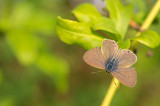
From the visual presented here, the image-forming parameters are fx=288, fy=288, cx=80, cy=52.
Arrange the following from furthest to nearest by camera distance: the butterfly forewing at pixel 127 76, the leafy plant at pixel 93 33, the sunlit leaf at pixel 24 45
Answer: the sunlit leaf at pixel 24 45
the leafy plant at pixel 93 33
the butterfly forewing at pixel 127 76

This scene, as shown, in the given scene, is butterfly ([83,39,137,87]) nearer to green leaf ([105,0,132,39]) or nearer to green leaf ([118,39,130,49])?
green leaf ([118,39,130,49])

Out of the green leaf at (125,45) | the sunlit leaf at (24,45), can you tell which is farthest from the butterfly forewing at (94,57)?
the sunlit leaf at (24,45)

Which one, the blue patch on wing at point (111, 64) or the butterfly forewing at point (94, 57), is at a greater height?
the butterfly forewing at point (94, 57)

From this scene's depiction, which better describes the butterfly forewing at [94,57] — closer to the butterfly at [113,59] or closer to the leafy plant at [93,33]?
the butterfly at [113,59]

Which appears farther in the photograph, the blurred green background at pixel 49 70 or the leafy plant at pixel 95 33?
the blurred green background at pixel 49 70

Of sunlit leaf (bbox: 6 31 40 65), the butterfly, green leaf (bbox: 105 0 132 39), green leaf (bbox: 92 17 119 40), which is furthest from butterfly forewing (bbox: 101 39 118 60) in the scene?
sunlit leaf (bbox: 6 31 40 65)

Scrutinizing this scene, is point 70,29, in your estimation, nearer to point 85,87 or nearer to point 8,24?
point 8,24

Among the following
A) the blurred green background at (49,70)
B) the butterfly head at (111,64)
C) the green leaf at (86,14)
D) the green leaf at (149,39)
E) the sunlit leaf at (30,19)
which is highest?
the green leaf at (149,39)

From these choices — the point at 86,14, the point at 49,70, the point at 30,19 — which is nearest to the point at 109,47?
the point at 86,14

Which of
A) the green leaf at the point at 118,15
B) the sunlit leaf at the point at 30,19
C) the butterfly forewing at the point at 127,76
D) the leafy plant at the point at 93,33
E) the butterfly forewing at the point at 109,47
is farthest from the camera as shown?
the sunlit leaf at the point at 30,19
